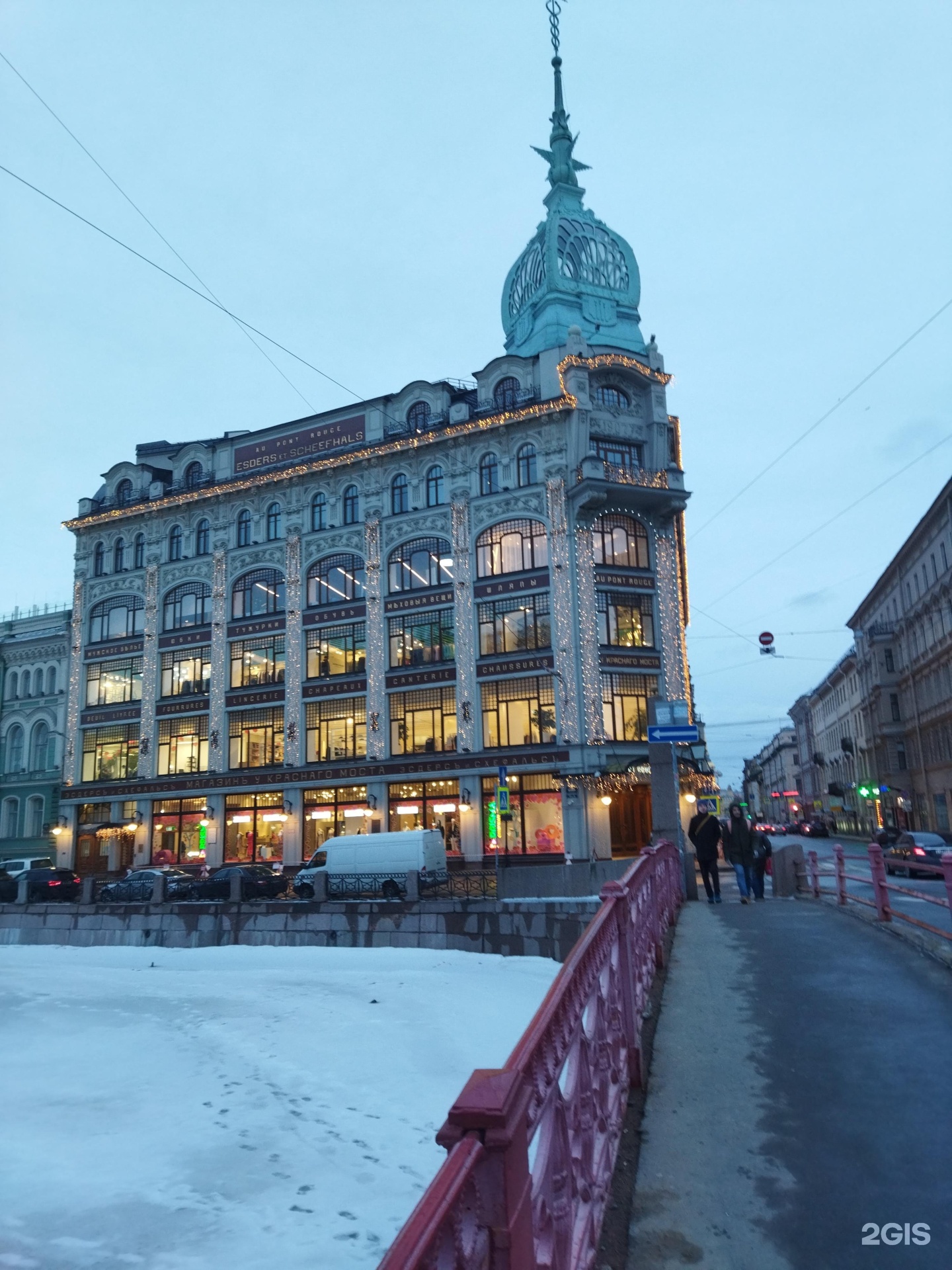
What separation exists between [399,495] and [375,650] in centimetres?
732

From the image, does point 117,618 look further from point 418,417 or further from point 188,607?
point 418,417

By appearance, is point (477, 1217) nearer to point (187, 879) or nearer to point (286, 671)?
point (187, 879)

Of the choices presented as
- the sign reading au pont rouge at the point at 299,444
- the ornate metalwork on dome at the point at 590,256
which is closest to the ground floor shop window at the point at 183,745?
the sign reading au pont rouge at the point at 299,444

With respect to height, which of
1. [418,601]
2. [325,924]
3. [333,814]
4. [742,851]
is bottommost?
[325,924]

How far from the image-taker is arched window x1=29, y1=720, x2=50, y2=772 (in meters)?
49.3

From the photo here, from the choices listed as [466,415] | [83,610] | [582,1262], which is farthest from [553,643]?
[582,1262]

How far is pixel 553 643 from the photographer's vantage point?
1436 inches

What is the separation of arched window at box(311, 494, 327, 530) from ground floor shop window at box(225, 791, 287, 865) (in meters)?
13.0

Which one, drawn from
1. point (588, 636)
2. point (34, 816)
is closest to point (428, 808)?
point (588, 636)

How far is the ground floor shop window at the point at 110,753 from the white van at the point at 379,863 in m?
18.6

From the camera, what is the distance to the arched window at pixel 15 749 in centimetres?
5012

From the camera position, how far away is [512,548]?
1508 inches

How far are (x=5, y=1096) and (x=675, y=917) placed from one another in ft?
32.3

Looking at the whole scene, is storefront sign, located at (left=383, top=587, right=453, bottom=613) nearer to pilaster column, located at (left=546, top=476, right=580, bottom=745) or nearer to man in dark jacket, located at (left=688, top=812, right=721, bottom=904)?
pilaster column, located at (left=546, top=476, right=580, bottom=745)
